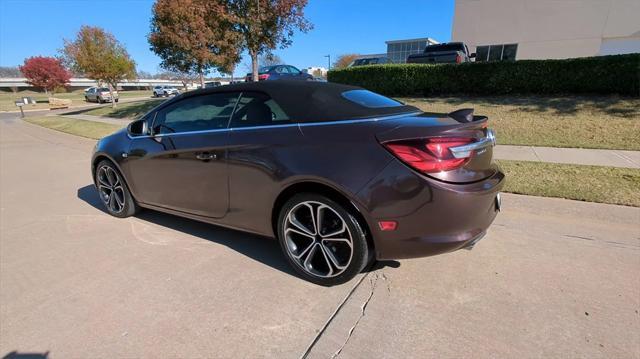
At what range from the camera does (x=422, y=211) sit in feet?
7.70

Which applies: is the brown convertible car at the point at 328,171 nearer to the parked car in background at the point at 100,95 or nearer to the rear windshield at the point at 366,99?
the rear windshield at the point at 366,99

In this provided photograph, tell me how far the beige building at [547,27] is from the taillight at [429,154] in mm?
23557

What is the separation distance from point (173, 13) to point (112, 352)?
16.3m

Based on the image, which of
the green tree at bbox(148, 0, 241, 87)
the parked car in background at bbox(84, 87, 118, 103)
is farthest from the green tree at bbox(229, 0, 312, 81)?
the parked car in background at bbox(84, 87, 118, 103)

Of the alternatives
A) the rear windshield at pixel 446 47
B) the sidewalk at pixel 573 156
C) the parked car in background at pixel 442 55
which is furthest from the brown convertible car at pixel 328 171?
the rear windshield at pixel 446 47

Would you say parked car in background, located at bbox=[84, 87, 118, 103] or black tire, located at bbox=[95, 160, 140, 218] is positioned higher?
black tire, located at bbox=[95, 160, 140, 218]

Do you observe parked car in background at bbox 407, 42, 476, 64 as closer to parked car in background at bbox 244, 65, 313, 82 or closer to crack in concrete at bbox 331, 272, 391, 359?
parked car in background at bbox 244, 65, 313, 82

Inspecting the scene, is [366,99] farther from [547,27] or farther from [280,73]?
[547,27]

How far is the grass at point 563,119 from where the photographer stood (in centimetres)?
729

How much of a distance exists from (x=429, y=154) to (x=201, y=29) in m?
15.1

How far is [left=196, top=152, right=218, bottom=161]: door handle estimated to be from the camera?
3201mm

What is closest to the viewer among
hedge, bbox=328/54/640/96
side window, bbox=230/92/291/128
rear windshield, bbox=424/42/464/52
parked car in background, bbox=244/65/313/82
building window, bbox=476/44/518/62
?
side window, bbox=230/92/291/128

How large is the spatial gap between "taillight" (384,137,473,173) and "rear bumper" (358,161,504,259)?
66 millimetres

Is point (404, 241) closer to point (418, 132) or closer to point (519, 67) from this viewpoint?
point (418, 132)
